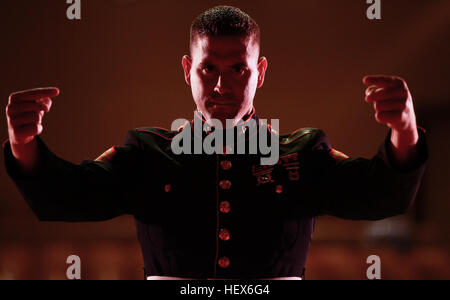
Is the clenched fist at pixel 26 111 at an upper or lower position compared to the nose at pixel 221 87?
lower

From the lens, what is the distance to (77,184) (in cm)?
88

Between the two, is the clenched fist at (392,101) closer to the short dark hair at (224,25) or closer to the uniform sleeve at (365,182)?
the uniform sleeve at (365,182)

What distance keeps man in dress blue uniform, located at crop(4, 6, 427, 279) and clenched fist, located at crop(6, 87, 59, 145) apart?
2.2 inches

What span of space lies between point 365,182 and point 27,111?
1.91ft

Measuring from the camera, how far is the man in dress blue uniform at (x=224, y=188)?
0.86 metres

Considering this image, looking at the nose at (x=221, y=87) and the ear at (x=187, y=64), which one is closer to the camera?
the nose at (x=221, y=87)

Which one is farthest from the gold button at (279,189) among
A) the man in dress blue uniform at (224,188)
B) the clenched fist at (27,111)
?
the clenched fist at (27,111)

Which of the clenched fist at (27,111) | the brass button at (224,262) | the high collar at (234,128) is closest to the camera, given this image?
the clenched fist at (27,111)

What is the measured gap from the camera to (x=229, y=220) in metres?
0.90

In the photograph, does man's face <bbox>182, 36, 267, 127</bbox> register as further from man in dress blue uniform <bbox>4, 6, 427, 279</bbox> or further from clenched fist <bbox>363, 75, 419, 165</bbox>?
clenched fist <bbox>363, 75, 419, 165</bbox>

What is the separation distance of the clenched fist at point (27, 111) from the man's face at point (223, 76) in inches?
10.9

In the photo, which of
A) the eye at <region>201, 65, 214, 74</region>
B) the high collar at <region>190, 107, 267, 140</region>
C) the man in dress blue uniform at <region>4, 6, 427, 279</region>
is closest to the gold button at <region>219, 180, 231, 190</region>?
the man in dress blue uniform at <region>4, 6, 427, 279</region>
